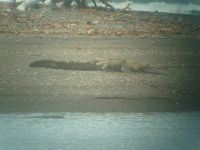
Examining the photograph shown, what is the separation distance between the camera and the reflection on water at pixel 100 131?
5.59 metres

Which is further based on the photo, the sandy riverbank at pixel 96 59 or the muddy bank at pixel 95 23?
the muddy bank at pixel 95 23

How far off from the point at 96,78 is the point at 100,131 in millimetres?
770

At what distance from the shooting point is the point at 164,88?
21.3ft

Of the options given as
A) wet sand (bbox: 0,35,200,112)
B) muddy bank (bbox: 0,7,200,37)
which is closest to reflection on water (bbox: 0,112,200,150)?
wet sand (bbox: 0,35,200,112)

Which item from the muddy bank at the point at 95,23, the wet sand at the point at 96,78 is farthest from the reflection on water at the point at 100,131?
the muddy bank at the point at 95,23

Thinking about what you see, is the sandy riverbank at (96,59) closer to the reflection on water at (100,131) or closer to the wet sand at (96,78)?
the wet sand at (96,78)

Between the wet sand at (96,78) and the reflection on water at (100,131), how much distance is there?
0.13 m

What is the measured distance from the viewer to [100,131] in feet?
19.3

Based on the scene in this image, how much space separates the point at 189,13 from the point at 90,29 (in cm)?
114

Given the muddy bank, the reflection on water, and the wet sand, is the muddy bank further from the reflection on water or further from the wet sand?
the reflection on water

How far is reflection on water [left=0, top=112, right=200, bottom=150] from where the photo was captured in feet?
18.3

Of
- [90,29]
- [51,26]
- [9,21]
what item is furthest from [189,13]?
[9,21]

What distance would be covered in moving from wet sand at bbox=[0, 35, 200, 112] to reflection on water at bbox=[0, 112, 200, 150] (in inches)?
5.1

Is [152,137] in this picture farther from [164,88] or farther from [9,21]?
[9,21]
